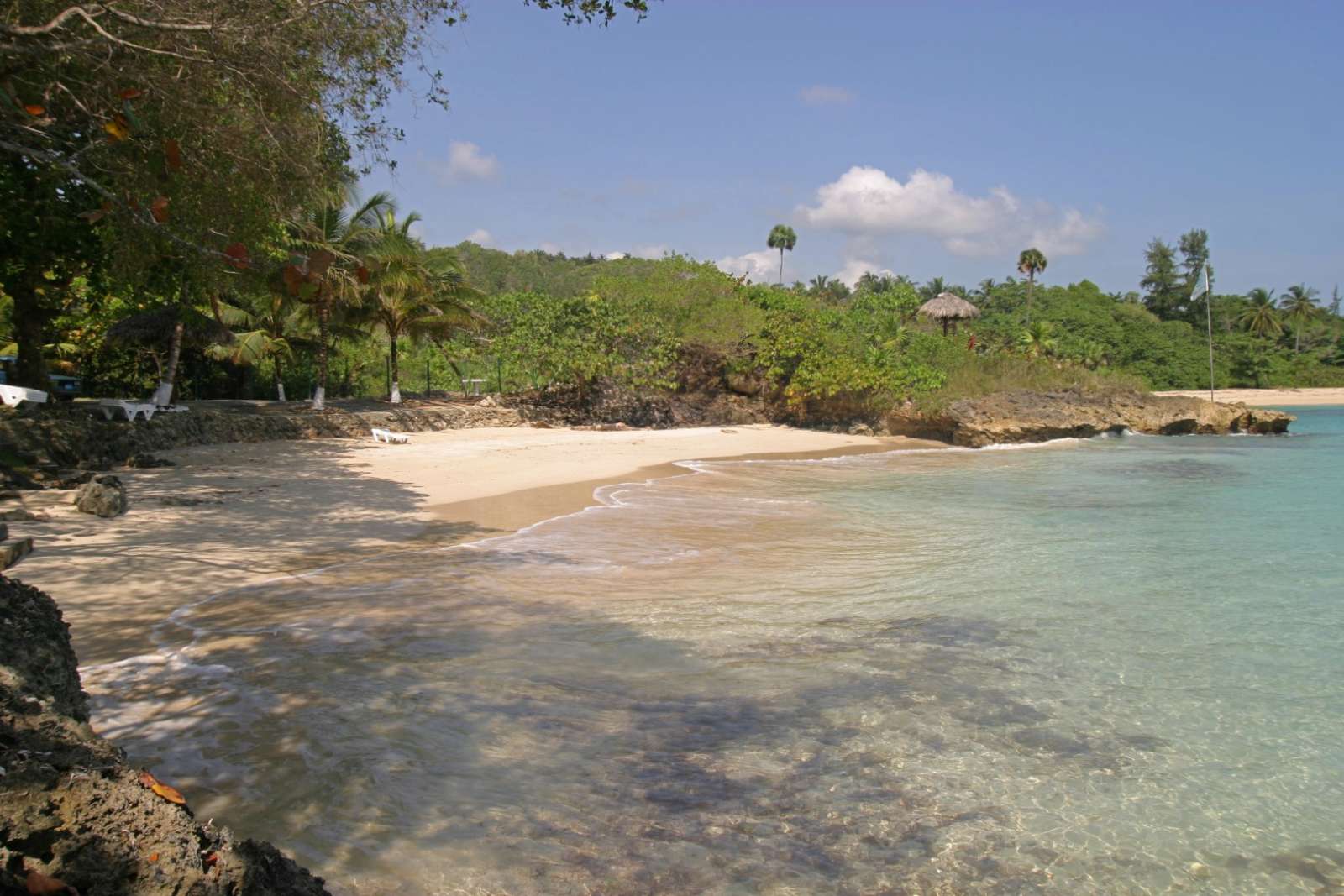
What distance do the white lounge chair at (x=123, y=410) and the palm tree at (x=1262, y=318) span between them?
70.4 meters

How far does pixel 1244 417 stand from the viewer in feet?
107

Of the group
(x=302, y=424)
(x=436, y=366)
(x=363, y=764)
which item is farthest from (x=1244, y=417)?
(x=363, y=764)

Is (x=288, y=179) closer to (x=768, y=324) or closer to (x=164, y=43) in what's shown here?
(x=164, y=43)

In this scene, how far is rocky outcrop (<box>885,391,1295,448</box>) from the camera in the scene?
27.7m

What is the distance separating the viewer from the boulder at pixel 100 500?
8422mm

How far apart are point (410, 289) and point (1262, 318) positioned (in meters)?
64.0

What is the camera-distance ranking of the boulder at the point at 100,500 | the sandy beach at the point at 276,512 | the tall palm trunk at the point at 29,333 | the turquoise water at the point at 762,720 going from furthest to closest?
the tall palm trunk at the point at 29,333
the boulder at the point at 100,500
the sandy beach at the point at 276,512
the turquoise water at the point at 762,720

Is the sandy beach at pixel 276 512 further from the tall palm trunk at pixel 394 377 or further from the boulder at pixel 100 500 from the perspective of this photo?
the tall palm trunk at pixel 394 377

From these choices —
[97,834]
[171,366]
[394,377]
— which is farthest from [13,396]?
[97,834]

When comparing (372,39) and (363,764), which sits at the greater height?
(372,39)

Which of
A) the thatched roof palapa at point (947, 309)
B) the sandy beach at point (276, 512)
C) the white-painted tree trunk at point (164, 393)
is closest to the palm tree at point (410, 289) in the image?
the sandy beach at point (276, 512)

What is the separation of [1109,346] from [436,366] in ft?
148

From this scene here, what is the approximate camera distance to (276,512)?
990 centimetres

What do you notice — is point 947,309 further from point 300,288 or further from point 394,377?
point 300,288
